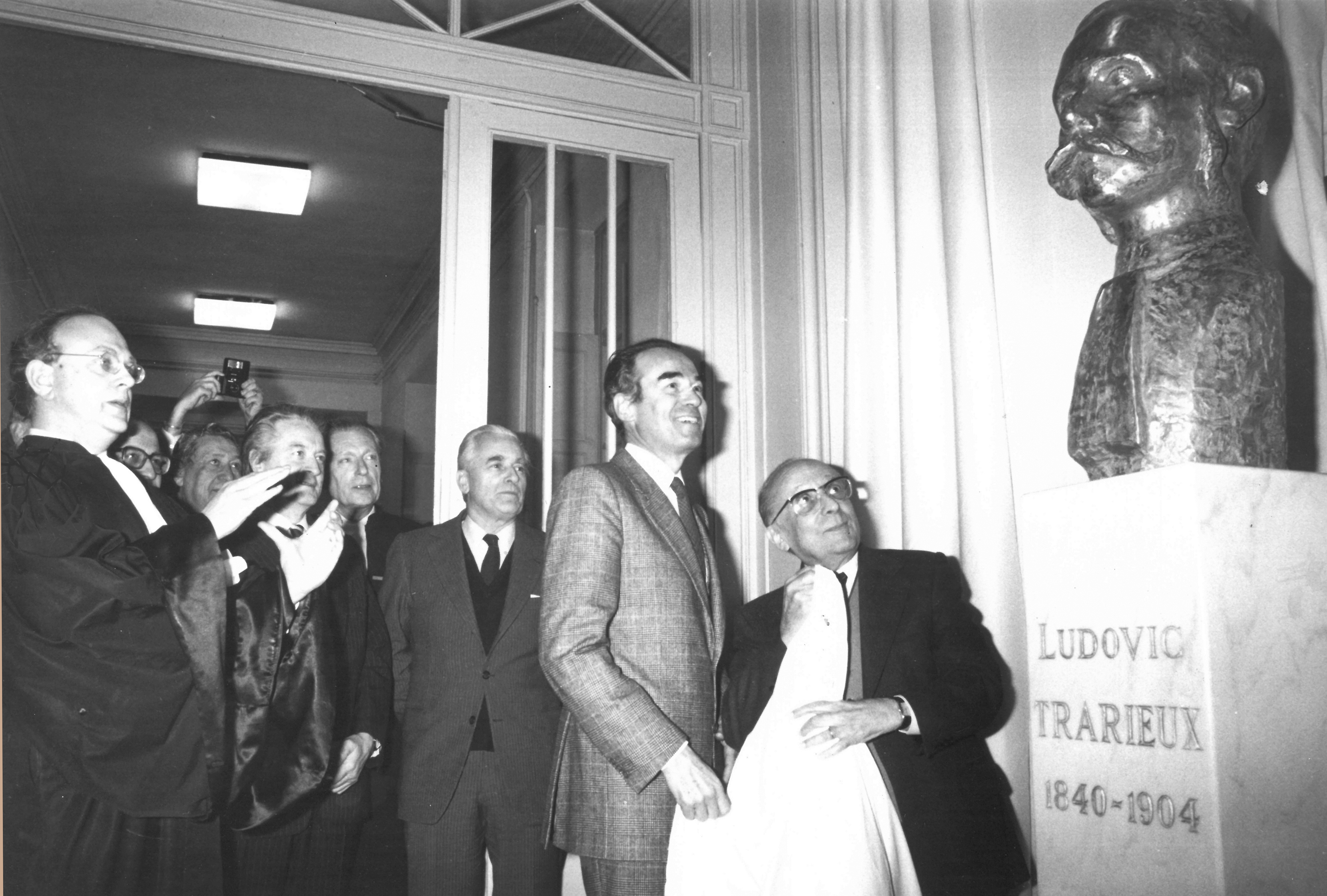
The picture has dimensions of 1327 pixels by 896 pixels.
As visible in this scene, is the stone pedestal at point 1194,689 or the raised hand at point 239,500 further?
the raised hand at point 239,500

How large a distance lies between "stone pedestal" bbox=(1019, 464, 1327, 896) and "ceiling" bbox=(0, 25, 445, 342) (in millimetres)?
2678

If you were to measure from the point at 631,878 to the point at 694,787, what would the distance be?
0.90 feet

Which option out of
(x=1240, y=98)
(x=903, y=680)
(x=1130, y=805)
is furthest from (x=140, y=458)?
(x=1240, y=98)

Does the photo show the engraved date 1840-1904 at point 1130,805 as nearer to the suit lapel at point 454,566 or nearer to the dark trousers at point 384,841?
the suit lapel at point 454,566

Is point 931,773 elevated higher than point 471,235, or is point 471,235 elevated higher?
point 471,235

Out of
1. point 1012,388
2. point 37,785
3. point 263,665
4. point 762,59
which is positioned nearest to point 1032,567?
point 1012,388

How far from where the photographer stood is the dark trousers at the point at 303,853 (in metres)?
A: 2.56

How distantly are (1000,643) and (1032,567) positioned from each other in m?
0.81

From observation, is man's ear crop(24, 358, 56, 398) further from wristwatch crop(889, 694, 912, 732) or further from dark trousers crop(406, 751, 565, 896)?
wristwatch crop(889, 694, 912, 732)

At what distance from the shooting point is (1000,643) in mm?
3000

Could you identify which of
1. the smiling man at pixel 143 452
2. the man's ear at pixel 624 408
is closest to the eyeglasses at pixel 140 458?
the smiling man at pixel 143 452

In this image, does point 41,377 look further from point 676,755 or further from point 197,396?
point 676,755

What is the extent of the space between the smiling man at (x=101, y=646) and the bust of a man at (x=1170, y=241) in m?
1.80

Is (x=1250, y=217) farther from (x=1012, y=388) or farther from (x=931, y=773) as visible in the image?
(x=931, y=773)
